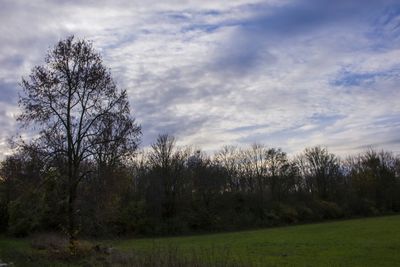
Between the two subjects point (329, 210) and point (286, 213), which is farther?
point (329, 210)

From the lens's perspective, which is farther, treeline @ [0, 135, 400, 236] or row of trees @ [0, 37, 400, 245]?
treeline @ [0, 135, 400, 236]

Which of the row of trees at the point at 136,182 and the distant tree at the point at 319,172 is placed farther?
the distant tree at the point at 319,172

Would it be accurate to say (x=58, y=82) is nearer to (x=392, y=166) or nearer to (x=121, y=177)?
(x=121, y=177)

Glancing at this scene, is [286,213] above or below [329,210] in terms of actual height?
below

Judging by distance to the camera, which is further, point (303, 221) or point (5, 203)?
point (303, 221)

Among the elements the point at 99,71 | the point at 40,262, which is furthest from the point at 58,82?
the point at 40,262

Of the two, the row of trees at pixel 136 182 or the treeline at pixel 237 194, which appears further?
the treeline at pixel 237 194

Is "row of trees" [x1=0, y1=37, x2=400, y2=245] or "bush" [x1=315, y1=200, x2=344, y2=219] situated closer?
"row of trees" [x1=0, y1=37, x2=400, y2=245]

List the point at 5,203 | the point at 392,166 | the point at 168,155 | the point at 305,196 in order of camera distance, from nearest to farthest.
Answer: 1. the point at 5,203
2. the point at 168,155
3. the point at 305,196
4. the point at 392,166

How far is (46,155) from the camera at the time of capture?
82.7 ft

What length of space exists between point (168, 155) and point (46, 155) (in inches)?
2204

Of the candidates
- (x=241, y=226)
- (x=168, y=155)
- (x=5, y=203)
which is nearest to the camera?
(x=5, y=203)

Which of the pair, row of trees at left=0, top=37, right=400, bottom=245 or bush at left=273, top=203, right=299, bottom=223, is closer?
row of trees at left=0, top=37, right=400, bottom=245

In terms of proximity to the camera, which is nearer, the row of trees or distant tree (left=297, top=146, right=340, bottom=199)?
the row of trees
